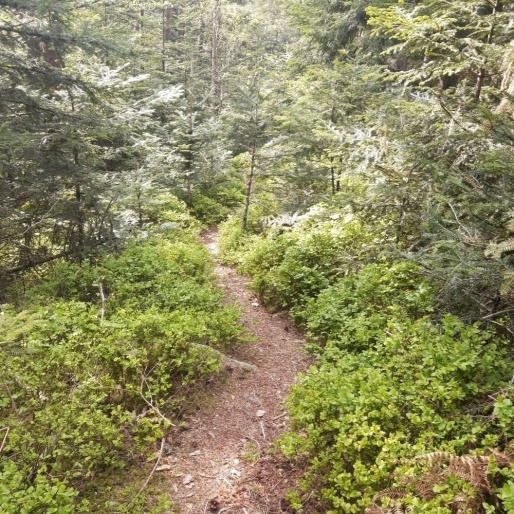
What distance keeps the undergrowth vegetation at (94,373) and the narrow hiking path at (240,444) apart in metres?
0.31

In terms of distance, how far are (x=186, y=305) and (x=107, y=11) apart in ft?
52.9

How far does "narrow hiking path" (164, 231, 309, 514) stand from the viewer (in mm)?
4082

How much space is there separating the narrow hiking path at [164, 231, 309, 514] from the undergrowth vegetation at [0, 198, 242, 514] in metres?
0.31

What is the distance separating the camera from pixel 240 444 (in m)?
4.84

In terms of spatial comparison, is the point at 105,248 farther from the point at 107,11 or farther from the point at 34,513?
the point at 107,11

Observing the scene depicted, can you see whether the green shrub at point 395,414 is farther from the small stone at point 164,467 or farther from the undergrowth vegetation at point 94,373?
the undergrowth vegetation at point 94,373

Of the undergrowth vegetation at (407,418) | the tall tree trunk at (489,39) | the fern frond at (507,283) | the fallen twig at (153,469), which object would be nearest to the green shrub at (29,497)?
the fallen twig at (153,469)

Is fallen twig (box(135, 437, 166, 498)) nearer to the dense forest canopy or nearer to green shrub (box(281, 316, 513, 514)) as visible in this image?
the dense forest canopy

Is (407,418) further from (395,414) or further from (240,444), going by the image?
(240,444)

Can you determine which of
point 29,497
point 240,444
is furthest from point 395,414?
point 29,497

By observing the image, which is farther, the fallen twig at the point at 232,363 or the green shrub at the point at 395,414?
the fallen twig at the point at 232,363

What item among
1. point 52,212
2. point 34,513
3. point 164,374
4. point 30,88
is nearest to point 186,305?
point 164,374

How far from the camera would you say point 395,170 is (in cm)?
741

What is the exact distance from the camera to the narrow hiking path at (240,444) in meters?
4.08
